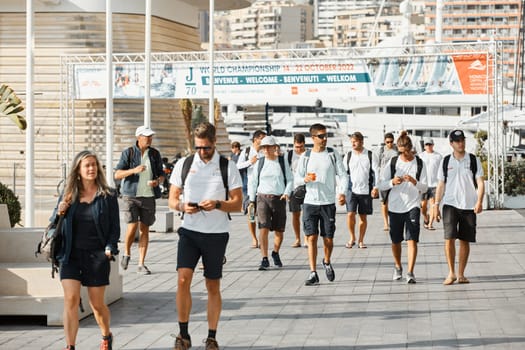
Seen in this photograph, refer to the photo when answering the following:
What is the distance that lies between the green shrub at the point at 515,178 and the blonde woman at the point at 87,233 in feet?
67.1

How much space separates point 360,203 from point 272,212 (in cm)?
305

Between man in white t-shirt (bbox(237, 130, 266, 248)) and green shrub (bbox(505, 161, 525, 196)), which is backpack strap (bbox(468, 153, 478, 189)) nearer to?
man in white t-shirt (bbox(237, 130, 266, 248))

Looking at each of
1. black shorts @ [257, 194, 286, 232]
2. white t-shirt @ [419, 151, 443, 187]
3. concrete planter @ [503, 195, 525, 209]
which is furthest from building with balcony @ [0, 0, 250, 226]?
black shorts @ [257, 194, 286, 232]

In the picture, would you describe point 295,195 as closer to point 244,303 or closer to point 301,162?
point 301,162

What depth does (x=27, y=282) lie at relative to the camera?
384 inches

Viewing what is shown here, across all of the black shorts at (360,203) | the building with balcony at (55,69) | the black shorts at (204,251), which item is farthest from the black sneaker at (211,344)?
the building with balcony at (55,69)

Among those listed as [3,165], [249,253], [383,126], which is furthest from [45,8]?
[383,126]

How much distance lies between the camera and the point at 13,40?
128 ft

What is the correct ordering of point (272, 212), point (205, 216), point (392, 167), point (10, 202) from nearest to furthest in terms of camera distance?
point (205, 216), point (10, 202), point (392, 167), point (272, 212)

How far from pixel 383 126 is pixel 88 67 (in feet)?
174

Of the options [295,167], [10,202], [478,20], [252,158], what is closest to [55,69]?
[252,158]

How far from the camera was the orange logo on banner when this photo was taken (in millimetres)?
27625

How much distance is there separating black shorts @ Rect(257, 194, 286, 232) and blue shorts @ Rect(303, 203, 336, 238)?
6.47 ft

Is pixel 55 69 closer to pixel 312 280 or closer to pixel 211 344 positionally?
pixel 312 280
